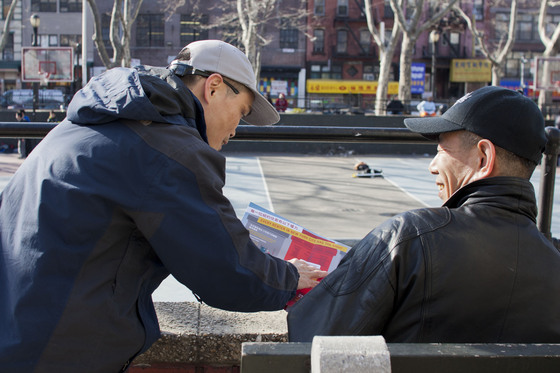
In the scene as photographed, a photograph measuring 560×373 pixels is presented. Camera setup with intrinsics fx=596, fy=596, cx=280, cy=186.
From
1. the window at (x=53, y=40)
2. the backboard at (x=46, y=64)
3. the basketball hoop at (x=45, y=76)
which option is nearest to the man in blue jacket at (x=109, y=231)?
the backboard at (x=46, y=64)

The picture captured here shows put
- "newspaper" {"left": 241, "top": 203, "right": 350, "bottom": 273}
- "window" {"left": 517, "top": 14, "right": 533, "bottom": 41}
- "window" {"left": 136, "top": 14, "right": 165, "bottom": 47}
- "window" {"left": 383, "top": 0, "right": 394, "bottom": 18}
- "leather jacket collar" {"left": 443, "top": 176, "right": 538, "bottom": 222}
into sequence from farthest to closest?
"window" {"left": 517, "top": 14, "right": 533, "bottom": 41}, "window" {"left": 383, "top": 0, "right": 394, "bottom": 18}, "window" {"left": 136, "top": 14, "right": 165, "bottom": 47}, "newspaper" {"left": 241, "top": 203, "right": 350, "bottom": 273}, "leather jacket collar" {"left": 443, "top": 176, "right": 538, "bottom": 222}

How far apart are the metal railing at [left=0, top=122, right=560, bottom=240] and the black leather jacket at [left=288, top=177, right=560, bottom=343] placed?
150cm

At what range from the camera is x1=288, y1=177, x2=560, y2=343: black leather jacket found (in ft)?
5.43

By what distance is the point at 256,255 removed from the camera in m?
1.87

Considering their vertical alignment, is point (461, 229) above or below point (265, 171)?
above

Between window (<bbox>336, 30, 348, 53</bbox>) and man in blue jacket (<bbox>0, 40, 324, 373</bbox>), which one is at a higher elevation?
window (<bbox>336, 30, 348, 53</bbox>)

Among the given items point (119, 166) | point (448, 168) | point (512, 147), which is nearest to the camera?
point (119, 166)

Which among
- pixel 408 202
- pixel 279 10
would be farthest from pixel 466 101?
pixel 279 10

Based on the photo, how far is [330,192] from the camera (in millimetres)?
12359

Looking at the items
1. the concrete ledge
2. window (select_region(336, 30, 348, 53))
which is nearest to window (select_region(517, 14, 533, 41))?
window (select_region(336, 30, 348, 53))

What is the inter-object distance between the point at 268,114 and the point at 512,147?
1.10 metres

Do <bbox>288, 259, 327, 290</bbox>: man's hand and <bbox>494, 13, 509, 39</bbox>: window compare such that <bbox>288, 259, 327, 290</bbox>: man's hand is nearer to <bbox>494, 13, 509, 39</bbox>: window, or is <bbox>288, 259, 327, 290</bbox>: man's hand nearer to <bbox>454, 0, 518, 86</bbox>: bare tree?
<bbox>454, 0, 518, 86</bbox>: bare tree

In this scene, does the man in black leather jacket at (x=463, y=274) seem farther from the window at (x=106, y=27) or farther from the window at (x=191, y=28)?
the window at (x=106, y=27)

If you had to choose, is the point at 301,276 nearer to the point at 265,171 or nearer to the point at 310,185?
the point at 310,185
